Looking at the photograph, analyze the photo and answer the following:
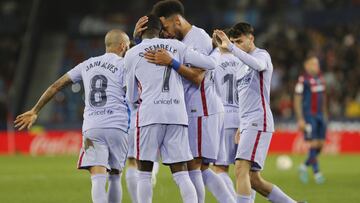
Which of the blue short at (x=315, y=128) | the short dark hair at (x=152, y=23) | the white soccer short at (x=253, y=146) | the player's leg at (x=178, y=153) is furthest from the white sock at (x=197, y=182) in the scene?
the blue short at (x=315, y=128)

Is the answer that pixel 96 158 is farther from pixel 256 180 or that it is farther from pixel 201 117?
pixel 256 180

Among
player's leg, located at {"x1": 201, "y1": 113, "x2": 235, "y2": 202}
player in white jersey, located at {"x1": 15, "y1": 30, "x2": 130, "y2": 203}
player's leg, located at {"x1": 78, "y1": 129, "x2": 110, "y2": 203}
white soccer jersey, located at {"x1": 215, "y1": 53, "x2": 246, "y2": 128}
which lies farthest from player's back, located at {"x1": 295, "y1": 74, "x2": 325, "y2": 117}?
player's leg, located at {"x1": 78, "y1": 129, "x2": 110, "y2": 203}

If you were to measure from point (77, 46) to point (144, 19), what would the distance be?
25750mm

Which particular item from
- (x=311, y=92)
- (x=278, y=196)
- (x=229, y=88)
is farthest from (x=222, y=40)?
(x=311, y=92)

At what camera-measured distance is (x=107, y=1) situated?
3628 cm

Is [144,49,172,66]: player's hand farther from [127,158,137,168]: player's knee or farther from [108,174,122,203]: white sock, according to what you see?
[127,158,137,168]: player's knee

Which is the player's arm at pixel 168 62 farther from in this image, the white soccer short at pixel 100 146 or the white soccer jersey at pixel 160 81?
the white soccer short at pixel 100 146

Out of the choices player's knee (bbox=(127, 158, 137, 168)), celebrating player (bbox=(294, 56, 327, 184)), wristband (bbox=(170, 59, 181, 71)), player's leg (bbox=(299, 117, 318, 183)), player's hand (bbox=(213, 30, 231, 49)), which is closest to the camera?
wristband (bbox=(170, 59, 181, 71))

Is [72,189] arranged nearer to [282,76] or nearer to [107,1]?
[282,76]

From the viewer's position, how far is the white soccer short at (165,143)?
953 centimetres

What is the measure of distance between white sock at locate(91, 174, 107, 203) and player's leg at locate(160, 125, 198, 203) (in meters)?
0.91

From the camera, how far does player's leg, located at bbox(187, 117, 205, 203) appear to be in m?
10.1

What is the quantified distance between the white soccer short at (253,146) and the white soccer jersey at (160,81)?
1.17m

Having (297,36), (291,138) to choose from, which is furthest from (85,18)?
(291,138)
